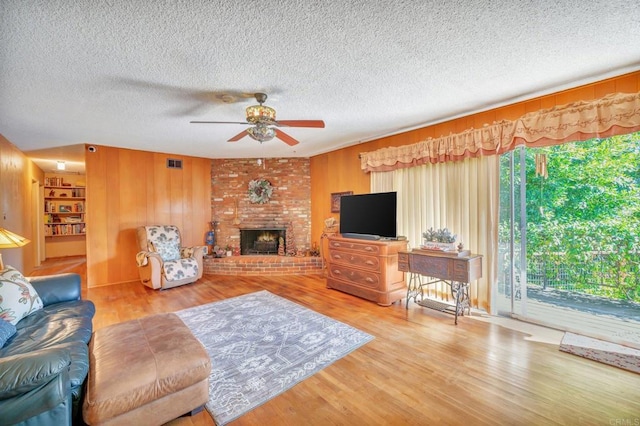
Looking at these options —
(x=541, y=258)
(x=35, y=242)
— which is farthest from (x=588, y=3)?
(x=35, y=242)

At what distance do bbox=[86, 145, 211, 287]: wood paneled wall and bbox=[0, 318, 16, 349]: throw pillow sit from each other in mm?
3365

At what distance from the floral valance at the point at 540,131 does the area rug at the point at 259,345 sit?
2.45 meters

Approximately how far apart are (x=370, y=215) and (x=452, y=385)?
2472mm

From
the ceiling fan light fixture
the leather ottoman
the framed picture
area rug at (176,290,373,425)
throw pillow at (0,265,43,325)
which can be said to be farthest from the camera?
the framed picture

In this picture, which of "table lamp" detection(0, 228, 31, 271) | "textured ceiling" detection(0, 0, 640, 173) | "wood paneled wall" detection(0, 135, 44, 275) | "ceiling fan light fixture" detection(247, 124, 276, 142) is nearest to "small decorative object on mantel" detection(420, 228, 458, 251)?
"textured ceiling" detection(0, 0, 640, 173)

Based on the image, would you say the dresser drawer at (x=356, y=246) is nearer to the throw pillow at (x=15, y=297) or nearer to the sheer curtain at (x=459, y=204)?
Answer: the sheer curtain at (x=459, y=204)

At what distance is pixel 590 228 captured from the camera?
3.11 metres

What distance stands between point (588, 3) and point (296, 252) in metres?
5.31

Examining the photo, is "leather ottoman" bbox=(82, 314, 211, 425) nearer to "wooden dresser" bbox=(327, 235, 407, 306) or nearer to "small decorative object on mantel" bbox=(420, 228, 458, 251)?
"wooden dresser" bbox=(327, 235, 407, 306)

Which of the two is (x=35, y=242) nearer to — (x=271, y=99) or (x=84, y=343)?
(x=84, y=343)

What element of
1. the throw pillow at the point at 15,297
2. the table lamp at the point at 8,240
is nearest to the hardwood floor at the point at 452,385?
the throw pillow at the point at 15,297

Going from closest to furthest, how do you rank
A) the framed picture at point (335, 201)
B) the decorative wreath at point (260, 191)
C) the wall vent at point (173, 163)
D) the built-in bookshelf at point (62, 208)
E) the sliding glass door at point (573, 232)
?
the sliding glass door at point (573, 232)
the framed picture at point (335, 201)
the wall vent at point (173, 163)
the decorative wreath at point (260, 191)
the built-in bookshelf at point (62, 208)

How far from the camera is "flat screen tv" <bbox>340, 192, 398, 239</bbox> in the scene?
3.80 meters

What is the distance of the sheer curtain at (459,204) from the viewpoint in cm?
320
